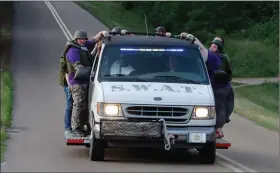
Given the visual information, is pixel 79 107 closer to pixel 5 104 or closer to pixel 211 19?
pixel 5 104

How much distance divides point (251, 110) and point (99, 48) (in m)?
12.4

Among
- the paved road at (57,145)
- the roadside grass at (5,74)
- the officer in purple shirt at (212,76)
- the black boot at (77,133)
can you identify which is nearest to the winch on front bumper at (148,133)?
the paved road at (57,145)

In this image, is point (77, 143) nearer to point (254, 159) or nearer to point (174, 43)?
point (174, 43)

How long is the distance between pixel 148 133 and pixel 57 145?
10.4ft

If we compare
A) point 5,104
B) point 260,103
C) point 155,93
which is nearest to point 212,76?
point 155,93

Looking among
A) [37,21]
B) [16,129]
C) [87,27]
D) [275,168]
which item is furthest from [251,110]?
[37,21]

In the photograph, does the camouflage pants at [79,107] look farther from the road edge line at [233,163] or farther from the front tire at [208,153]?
the road edge line at [233,163]

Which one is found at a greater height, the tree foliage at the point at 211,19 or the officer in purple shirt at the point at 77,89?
the tree foliage at the point at 211,19

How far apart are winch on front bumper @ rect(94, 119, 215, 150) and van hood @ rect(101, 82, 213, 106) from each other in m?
0.32

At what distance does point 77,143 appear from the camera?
522 inches

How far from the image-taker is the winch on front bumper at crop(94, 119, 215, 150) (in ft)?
39.6

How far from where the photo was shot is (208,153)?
12.9 meters

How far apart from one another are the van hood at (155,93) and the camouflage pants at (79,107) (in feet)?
2.98

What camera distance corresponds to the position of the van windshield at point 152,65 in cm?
1302
